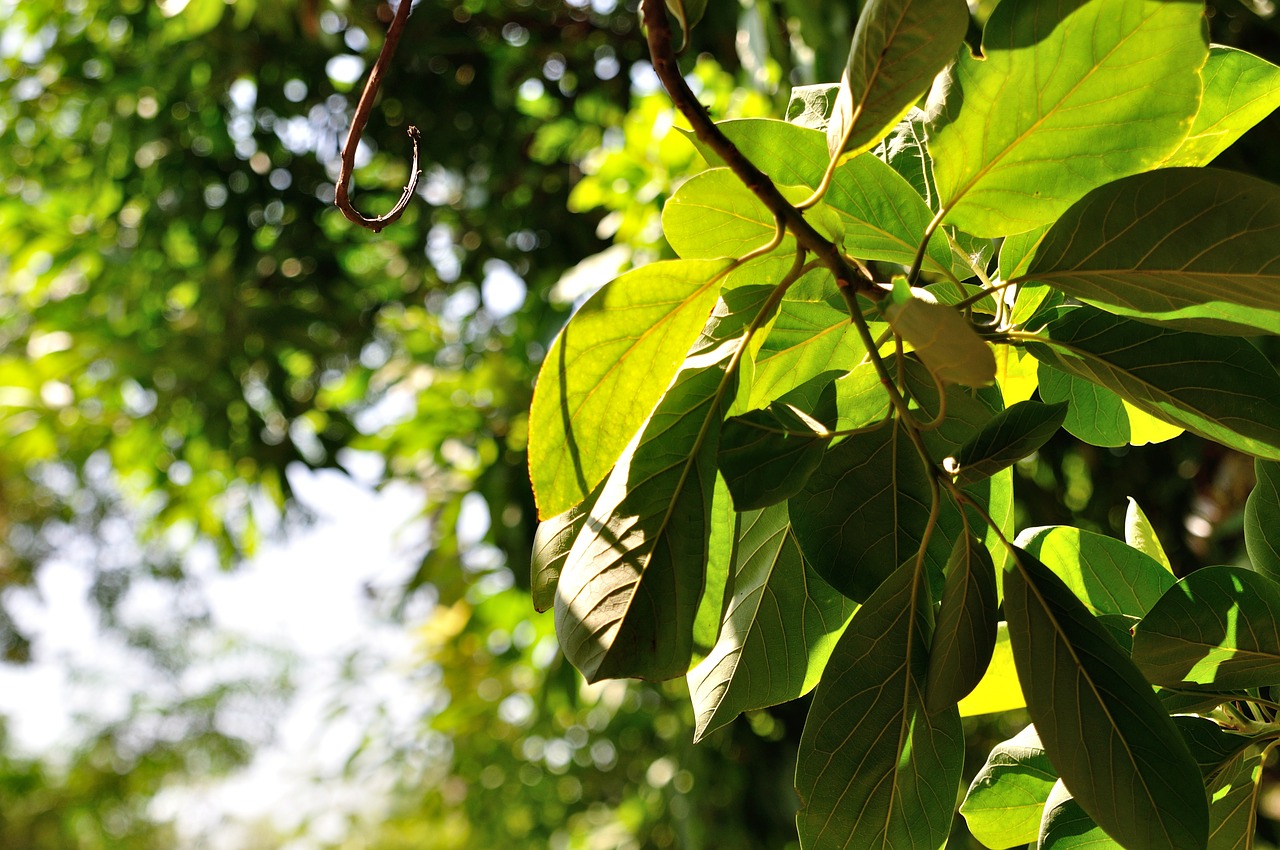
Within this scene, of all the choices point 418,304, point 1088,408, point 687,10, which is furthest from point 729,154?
point 418,304

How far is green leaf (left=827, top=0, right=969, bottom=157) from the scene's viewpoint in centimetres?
19

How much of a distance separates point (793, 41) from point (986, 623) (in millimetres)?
824

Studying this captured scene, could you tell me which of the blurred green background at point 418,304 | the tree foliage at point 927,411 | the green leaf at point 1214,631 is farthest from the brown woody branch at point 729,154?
the blurred green background at point 418,304

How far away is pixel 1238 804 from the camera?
0.25 meters

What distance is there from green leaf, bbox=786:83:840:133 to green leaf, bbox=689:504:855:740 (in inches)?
4.1

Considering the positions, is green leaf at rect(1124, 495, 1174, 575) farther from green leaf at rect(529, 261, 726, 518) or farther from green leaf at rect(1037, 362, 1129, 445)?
green leaf at rect(529, 261, 726, 518)

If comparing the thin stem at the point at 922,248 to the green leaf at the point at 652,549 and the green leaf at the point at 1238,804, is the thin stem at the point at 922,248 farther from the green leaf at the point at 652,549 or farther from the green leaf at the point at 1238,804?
the green leaf at the point at 1238,804

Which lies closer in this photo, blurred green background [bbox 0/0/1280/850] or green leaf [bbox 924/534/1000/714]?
green leaf [bbox 924/534/1000/714]

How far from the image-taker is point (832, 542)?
24 cm

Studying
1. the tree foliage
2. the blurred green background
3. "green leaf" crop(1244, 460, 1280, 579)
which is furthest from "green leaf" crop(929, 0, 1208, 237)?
the blurred green background

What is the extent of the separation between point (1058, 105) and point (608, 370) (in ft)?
0.36

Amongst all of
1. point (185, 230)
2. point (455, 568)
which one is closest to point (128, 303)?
point (185, 230)

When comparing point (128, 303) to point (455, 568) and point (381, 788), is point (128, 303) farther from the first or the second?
point (381, 788)

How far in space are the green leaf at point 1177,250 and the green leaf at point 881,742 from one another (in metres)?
0.08
